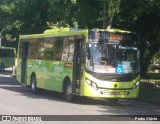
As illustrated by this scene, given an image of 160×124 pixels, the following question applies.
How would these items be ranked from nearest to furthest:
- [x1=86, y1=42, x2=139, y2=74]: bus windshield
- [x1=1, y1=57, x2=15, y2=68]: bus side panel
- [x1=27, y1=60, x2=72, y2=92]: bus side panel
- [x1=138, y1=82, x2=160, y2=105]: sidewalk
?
[x1=86, y1=42, x2=139, y2=74]: bus windshield
[x1=27, y1=60, x2=72, y2=92]: bus side panel
[x1=138, y1=82, x2=160, y2=105]: sidewalk
[x1=1, y1=57, x2=15, y2=68]: bus side panel

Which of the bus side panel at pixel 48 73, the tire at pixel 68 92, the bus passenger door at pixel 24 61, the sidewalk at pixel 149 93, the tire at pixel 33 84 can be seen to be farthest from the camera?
the bus passenger door at pixel 24 61

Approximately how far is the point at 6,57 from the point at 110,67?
3811 centimetres

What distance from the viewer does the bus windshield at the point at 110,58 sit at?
19.2 meters

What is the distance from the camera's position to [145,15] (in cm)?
2848

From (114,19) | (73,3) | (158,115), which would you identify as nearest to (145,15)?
(114,19)

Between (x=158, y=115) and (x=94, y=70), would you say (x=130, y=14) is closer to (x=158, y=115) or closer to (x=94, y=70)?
(x=94, y=70)

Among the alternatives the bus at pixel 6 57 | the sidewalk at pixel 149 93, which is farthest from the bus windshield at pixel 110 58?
the bus at pixel 6 57

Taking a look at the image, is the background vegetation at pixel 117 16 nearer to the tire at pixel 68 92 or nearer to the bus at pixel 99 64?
the bus at pixel 99 64

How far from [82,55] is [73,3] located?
9315 millimetres

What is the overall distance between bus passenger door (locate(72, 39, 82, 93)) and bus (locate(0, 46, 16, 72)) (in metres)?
35.9

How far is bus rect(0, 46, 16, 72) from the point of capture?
55.4 meters

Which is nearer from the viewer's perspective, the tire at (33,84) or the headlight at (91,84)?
the headlight at (91,84)

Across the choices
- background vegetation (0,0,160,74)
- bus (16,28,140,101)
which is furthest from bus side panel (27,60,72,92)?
background vegetation (0,0,160,74)

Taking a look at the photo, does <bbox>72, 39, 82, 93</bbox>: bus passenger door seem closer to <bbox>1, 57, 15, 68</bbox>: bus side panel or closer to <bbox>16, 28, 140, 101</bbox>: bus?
<bbox>16, 28, 140, 101</bbox>: bus
